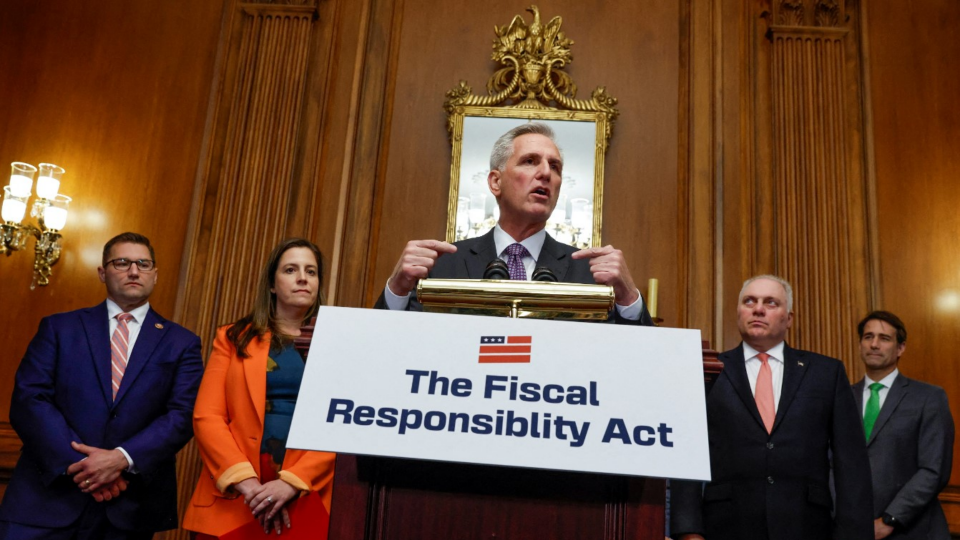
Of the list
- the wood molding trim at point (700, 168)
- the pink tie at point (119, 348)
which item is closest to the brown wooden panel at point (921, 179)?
the wood molding trim at point (700, 168)

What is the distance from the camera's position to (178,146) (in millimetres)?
4707

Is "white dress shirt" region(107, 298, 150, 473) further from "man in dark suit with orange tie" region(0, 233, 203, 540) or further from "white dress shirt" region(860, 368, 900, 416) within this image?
"white dress shirt" region(860, 368, 900, 416)

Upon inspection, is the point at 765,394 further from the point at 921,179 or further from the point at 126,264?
the point at 126,264

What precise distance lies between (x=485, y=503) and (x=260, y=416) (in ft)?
4.59

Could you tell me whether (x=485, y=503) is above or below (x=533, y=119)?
below

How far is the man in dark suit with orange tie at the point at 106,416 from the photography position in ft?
9.50

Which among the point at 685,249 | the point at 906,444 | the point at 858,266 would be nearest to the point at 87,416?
the point at 685,249

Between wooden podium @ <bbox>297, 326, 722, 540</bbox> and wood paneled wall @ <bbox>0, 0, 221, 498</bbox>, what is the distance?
3.22 meters

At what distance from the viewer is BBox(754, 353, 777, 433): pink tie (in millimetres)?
2883

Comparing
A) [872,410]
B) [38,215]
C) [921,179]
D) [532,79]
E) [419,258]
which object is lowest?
[872,410]

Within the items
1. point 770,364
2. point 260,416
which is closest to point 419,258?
point 260,416

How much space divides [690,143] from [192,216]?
2.58 m

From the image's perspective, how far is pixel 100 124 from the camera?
4766mm

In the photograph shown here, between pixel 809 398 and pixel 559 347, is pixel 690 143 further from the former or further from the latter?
pixel 559 347
